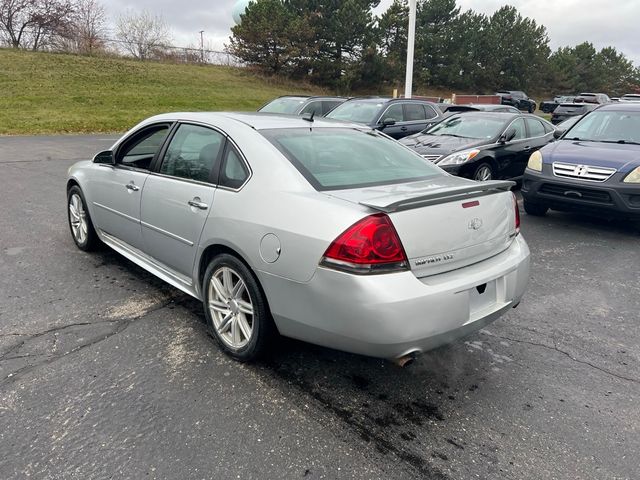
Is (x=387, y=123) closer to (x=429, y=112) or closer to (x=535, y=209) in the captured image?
(x=429, y=112)

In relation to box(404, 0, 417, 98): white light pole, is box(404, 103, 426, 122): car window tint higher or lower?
lower

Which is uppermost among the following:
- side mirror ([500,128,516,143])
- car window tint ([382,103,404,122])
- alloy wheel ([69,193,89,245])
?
car window tint ([382,103,404,122])

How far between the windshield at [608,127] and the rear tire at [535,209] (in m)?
1.20

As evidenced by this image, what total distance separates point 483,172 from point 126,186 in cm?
583

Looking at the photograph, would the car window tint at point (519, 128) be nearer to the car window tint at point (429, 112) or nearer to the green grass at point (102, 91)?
the car window tint at point (429, 112)

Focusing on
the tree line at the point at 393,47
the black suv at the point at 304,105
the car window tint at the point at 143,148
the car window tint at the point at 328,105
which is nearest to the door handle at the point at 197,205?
the car window tint at the point at 143,148

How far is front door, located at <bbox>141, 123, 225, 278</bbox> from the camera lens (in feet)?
11.0

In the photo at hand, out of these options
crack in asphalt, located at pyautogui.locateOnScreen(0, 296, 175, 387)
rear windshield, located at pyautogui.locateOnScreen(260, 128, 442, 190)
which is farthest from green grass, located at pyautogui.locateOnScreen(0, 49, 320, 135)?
rear windshield, located at pyautogui.locateOnScreen(260, 128, 442, 190)

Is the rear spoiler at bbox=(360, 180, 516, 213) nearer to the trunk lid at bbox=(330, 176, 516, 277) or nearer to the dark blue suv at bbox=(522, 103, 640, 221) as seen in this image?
the trunk lid at bbox=(330, 176, 516, 277)

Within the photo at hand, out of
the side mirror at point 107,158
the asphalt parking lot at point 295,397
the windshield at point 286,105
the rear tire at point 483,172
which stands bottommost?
the asphalt parking lot at point 295,397

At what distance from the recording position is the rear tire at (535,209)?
725cm

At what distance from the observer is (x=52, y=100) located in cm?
2273

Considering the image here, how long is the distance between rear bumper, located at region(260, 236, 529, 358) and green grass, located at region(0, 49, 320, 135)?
17530 mm

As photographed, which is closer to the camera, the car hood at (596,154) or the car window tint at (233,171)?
the car window tint at (233,171)
